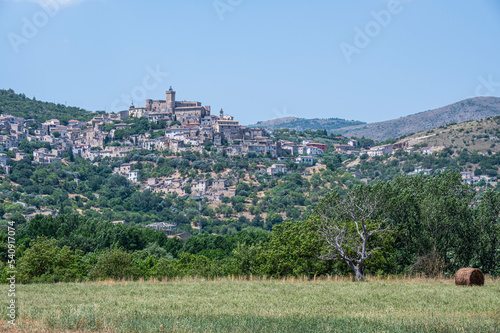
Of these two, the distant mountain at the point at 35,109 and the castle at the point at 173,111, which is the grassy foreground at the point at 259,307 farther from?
the distant mountain at the point at 35,109

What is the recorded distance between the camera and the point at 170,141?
102688 mm

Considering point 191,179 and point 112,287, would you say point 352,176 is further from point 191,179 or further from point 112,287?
point 112,287

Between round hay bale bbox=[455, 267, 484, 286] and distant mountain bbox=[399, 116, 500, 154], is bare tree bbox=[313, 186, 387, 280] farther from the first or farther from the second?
distant mountain bbox=[399, 116, 500, 154]

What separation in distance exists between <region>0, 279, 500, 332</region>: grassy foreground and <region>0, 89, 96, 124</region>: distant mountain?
381 ft

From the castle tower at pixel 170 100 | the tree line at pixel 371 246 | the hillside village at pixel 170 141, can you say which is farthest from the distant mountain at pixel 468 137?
the tree line at pixel 371 246

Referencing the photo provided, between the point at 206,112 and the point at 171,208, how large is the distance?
3970 centimetres

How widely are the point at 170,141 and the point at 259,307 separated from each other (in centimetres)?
9188

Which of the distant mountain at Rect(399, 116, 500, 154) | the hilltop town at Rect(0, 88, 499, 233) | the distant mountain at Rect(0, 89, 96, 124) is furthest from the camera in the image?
the distant mountain at Rect(0, 89, 96, 124)

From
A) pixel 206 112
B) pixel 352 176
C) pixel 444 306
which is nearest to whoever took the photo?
pixel 444 306

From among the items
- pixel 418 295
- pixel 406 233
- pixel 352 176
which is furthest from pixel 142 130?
pixel 418 295

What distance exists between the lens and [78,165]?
9725 cm

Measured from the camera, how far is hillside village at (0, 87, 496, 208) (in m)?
92.1

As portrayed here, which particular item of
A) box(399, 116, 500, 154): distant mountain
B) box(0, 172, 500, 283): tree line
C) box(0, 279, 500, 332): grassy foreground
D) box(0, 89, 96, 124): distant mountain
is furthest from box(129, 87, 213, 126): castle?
box(0, 279, 500, 332): grassy foreground

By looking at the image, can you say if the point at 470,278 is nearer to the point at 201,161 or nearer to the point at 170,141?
the point at 201,161
